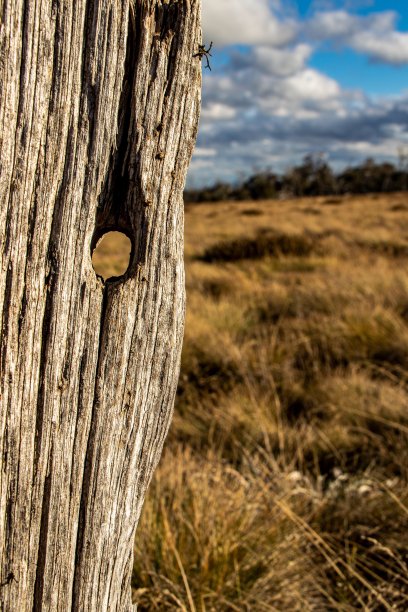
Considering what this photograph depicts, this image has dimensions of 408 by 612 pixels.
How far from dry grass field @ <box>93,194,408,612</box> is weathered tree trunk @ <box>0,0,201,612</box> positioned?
852mm

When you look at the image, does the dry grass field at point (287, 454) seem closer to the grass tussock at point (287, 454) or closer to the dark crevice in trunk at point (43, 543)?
the grass tussock at point (287, 454)

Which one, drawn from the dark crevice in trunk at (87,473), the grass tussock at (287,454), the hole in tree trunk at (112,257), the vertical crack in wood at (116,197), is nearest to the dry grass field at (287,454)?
the grass tussock at (287,454)

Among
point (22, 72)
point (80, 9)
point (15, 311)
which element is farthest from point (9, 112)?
point (15, 311)

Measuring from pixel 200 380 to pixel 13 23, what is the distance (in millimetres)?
3942

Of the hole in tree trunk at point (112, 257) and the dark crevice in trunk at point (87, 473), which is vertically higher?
the dark crevice in trunk at point (87, 473)

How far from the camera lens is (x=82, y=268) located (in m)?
1.06

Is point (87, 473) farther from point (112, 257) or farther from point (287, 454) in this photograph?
point (112, 257)

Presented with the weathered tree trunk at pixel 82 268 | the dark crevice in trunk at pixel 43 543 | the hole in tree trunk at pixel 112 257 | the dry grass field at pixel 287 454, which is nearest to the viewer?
the weathered tree trunk at pixel 82 268

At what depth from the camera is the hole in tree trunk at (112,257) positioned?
10.6 meters

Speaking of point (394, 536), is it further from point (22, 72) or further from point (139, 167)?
point (22, 72)

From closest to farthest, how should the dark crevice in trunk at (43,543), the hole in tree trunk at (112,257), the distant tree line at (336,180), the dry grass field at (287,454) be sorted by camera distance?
the dark crevice in trunk at (43,543) < the dry grass field at (287,454) < the hole in tree trunk at (112,257) < the distant tree line at (336,180)

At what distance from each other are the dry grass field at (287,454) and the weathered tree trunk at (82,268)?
85 centimetres

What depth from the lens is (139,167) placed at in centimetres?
107

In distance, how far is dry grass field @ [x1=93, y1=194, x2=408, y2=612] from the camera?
2.21 m
